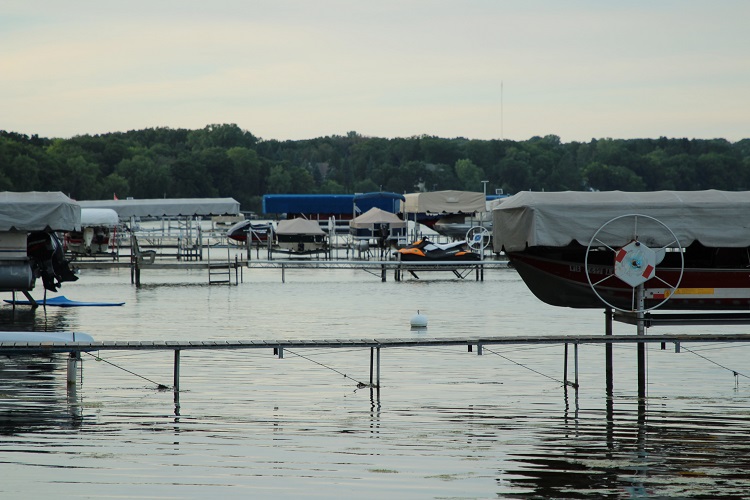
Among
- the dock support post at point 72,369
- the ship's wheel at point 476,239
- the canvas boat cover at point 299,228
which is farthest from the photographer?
the canvas boat cover at point 299,228

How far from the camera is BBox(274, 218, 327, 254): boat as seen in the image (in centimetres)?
5147

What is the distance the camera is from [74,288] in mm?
34375

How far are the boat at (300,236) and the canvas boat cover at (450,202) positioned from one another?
5.44m

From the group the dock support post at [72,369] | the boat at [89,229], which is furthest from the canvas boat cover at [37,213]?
the boat at [89,229]

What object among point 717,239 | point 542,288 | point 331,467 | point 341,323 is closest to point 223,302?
point 341,323

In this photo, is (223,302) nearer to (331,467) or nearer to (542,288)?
(542,288)

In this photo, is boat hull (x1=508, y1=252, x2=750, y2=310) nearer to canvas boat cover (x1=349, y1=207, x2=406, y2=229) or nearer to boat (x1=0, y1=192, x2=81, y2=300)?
boat (x1=0, y1=192, x2=81, y2=300)

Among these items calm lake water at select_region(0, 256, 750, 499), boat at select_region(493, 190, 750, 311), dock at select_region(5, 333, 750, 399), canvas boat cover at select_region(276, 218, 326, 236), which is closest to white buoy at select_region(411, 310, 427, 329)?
calm lake water at select_region(0, 256, 750, 499)

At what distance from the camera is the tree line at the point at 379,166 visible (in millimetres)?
140125

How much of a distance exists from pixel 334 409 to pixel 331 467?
3197 mm

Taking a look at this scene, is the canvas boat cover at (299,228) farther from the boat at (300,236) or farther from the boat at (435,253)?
the boat at (435,253)

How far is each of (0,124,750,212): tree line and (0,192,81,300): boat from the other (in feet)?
344

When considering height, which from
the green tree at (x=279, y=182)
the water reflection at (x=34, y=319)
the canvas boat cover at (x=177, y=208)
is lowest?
the water reflection at (x=34, y=319)

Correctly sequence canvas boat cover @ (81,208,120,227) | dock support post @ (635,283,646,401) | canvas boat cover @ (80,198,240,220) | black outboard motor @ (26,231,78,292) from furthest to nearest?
canvas boat cover @ (80,198,240,220) < canvas boat cover @ (81,208,120,227) < black outboard motor @ (26,231,78,292) < dock support post @ (635,283,646,401)
